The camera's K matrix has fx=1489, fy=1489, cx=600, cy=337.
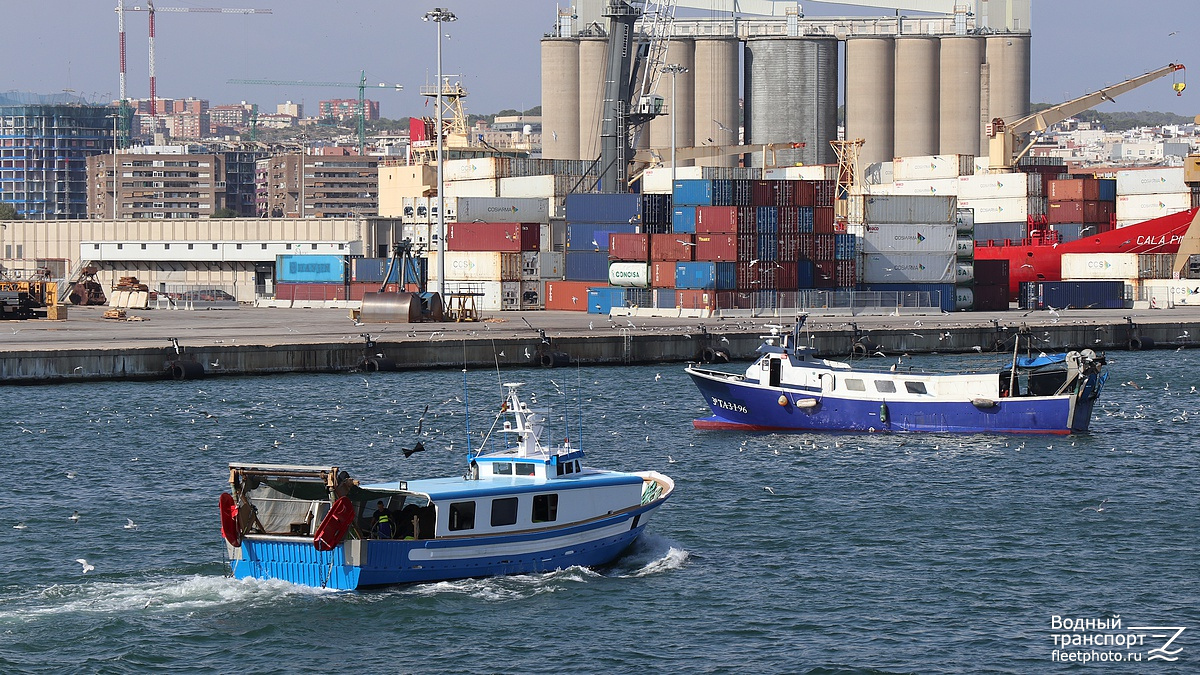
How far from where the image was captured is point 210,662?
31.5m

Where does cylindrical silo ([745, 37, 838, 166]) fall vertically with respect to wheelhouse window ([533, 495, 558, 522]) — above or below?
above

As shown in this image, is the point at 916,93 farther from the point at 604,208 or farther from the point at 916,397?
the point at 916,397

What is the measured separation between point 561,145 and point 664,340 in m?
108

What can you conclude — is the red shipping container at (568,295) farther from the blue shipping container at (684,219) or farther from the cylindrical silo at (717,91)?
the cylindrical silo at (717,91)

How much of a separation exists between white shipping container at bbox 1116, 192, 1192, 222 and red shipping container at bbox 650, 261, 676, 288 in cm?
5355

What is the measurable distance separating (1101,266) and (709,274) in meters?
37.4

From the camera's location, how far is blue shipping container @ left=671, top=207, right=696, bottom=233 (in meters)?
106

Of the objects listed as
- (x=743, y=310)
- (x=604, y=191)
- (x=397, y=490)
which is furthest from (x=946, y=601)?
(x=604, y=191)

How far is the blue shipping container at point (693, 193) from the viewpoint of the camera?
346ft

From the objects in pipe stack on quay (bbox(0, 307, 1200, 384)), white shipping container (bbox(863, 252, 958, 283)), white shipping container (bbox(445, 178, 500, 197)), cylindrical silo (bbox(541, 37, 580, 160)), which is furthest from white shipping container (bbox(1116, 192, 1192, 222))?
cylindrical silo (bbox(541, 37, 580, 160))

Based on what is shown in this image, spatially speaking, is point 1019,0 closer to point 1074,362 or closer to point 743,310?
point 743,310

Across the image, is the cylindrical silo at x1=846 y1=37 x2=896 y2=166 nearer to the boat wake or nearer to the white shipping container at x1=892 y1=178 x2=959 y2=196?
the white shipping container at x1=892 y1=178 x2=959 y2=196

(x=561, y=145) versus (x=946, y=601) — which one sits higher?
(x=561, y=145)

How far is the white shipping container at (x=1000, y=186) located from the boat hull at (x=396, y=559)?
11285 centimetres
